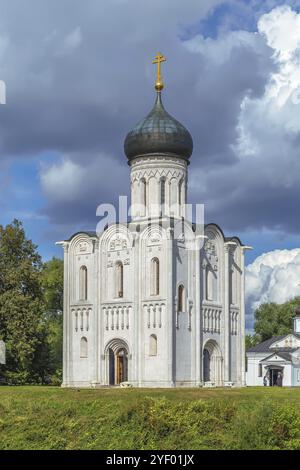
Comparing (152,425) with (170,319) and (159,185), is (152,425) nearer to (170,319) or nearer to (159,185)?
(170,319)

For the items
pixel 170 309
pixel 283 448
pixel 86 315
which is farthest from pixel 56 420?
pixel 86 315

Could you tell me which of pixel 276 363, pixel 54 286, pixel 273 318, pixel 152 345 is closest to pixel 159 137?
pixel 152 345

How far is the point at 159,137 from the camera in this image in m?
41.4

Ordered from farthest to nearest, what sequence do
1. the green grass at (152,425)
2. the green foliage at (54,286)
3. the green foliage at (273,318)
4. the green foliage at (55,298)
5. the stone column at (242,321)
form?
the green foliage at (273,318), the green foliage at (54,286), the green foliage at (55,298), the stone column at (242,321), the green grass at (152,425)

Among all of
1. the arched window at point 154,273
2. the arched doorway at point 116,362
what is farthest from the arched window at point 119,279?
the arched doorway at point 116,362

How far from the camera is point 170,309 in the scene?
3856cm

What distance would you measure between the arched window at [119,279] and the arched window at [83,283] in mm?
1991

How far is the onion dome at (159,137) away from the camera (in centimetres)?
4141

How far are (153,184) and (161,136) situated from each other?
7.37 feet

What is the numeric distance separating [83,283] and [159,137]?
7718 mm

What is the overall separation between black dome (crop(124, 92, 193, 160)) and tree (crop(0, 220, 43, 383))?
6668 mm

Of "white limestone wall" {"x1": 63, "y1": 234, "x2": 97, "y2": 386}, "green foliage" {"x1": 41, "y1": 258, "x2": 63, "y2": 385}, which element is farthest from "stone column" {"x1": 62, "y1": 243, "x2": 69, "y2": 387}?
"green foliage" {"x1": 41, "y1": 258, "x2": 63, "y2": 385}

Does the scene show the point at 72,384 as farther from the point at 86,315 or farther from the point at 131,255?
the point at 131,255

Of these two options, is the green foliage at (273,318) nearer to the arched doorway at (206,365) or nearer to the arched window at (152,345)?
the arched doorway at (206,365)
